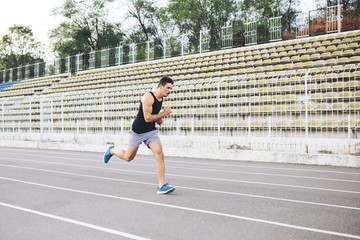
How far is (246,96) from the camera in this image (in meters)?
14.2

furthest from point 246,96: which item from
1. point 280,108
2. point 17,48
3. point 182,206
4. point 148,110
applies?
point 17,48

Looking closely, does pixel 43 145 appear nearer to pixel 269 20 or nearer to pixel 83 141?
pixel 83 141

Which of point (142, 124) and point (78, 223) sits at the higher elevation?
point (142, 124)

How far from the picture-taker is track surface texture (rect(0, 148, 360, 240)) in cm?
376

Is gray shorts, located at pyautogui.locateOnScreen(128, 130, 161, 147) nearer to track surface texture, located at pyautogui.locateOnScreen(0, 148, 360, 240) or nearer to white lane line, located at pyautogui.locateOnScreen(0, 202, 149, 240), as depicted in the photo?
track surface texture, located at pyautogui.locateOnScreen(0, 148, 360, 240)

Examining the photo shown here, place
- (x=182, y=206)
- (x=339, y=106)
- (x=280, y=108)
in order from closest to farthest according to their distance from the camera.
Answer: (x=182, y=206), (x=339, y=106), (x=280, y=108)

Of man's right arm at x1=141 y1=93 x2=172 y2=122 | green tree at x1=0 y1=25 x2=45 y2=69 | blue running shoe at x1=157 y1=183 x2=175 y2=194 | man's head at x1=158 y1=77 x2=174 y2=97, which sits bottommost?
blue running shoe at x1=157 y1=183 x2=175 y2=194

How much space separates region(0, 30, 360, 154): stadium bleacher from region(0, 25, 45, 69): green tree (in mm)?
43322

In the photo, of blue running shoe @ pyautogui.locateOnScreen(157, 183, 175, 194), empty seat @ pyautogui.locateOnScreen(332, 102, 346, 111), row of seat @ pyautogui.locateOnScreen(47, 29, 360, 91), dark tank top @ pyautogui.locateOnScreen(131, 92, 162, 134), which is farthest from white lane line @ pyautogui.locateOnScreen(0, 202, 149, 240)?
row of seat @ pyautogui.locateOnScreen(47, 29, 360, 91)

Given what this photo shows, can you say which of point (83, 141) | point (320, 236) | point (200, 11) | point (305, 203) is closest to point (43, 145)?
point (83, 141)

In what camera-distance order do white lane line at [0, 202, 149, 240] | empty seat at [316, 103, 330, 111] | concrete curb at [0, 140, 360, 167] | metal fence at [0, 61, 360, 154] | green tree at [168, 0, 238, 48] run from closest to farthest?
white lane line at [0, 202, 149, 240], concrete curb at [0, 140, 360, 167], metal fence at [0, 61, 360, 154], empty seat at [316, 103, 330, 111], green tree at [168, 0, 238, 48]

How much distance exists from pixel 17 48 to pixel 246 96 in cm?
5685

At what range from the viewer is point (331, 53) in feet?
51.6

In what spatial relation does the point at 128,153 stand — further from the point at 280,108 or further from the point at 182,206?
the point at 280,108
